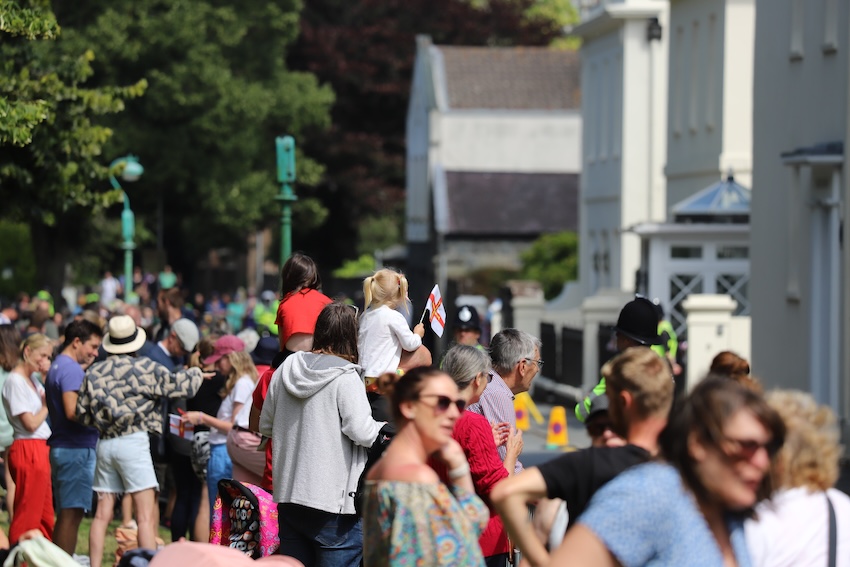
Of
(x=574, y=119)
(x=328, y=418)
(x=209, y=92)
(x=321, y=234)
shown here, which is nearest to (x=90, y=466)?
(x=328, y=418)

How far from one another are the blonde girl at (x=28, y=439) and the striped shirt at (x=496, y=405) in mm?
4151

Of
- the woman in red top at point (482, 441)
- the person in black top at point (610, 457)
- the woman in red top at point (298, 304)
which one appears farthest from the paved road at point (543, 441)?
the person in black top at point (610, 457)

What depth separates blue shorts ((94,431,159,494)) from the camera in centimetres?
1020

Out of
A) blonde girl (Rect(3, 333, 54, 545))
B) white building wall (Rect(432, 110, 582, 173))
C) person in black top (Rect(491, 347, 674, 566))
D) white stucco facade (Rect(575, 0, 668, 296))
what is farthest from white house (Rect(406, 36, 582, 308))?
person in black top (Rect(491, 347, 674, 566))

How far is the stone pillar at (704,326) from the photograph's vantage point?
73.6ft

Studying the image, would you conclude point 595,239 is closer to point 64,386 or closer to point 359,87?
point 359,87

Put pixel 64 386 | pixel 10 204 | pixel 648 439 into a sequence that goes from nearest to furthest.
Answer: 1. pixel 648 439
2. pixel 64 386
3. pixel 10 204

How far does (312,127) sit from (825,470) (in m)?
53.1

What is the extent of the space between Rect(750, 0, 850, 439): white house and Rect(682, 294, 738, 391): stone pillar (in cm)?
49

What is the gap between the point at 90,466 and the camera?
10.7 meters

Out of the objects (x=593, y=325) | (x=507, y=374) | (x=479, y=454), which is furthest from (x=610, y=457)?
(x=593, y=325)

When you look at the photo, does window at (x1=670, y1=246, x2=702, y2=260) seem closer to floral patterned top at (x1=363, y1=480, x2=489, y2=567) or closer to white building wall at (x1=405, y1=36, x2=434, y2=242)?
floral patterned top at (x1=363, y1=480, x2=489, y2=567)

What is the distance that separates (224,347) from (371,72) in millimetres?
48215

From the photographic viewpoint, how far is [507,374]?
8148 millimetres
